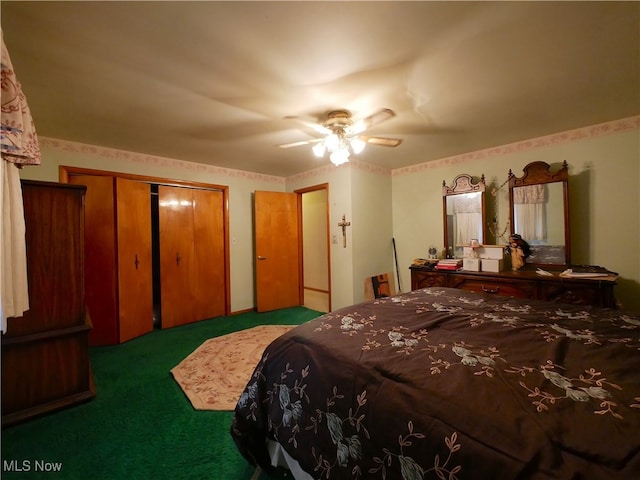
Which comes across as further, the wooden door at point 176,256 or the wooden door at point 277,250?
the wooden door at point 277,250

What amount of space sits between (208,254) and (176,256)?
16.0 inches

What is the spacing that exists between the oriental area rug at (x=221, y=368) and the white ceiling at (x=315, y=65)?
84.8 inches

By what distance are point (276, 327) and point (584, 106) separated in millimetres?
3659

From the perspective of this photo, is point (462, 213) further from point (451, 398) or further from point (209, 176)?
point (209, 176)

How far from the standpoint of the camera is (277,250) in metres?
4.15

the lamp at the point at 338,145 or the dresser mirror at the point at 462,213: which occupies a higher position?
the lamp at the point at 338,145

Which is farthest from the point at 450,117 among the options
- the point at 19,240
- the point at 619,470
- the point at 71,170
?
the point at 71,170

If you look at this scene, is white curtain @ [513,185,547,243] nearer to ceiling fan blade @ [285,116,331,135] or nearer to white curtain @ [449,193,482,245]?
white curtain @ [449,193,482,245]

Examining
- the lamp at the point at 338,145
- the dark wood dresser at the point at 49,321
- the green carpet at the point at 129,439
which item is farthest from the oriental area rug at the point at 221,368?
the lamp at the point at 338,145

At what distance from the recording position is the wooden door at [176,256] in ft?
11.0

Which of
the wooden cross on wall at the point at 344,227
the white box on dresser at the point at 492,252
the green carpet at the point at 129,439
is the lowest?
the green carpet at the point at 129,439

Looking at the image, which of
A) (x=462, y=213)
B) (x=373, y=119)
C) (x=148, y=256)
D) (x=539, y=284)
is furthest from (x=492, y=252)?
(x=148, y=256)

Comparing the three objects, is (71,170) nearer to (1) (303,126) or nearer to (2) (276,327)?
(1) (303,126)

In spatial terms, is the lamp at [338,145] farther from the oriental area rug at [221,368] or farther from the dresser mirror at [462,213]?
the oriental area rug at [221,368]
